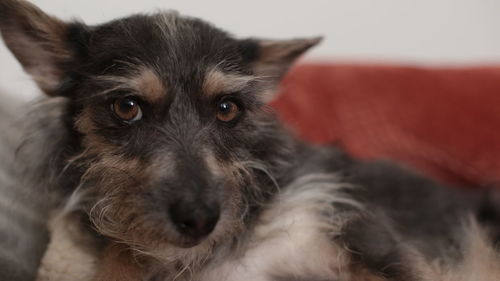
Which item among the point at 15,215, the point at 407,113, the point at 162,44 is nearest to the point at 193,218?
the point at 162,44

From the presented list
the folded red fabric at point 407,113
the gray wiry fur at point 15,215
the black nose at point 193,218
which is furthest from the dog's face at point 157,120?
the folded red fabric at point 407,113

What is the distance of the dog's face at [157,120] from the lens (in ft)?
6.21

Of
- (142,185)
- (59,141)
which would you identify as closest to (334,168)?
(142,185)

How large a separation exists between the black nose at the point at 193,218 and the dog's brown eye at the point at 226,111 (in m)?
0.50

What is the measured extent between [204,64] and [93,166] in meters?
0.59

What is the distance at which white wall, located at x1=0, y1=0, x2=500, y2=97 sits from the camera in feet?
8.28

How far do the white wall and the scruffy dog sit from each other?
247mm

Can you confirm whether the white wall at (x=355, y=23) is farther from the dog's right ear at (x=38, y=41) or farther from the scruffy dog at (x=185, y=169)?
the scruffy dog at (x=185, y=169)

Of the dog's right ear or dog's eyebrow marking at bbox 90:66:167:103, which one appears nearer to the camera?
dog's eyebrow marking at bbox 90:66:167:103

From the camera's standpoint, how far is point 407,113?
4.01 meters

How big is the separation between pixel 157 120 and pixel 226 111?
29 centimetres

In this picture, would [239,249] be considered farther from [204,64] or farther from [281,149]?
[204,64]

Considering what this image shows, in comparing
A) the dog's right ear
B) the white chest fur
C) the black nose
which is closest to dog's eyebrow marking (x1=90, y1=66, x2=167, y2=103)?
the dog's right ear

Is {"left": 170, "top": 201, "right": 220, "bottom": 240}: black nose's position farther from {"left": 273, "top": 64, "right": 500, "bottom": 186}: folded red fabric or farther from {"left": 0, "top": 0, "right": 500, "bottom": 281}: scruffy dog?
{"left": 273, "top": 64, "right": 500, "bottom": 186}: folded red fabric
